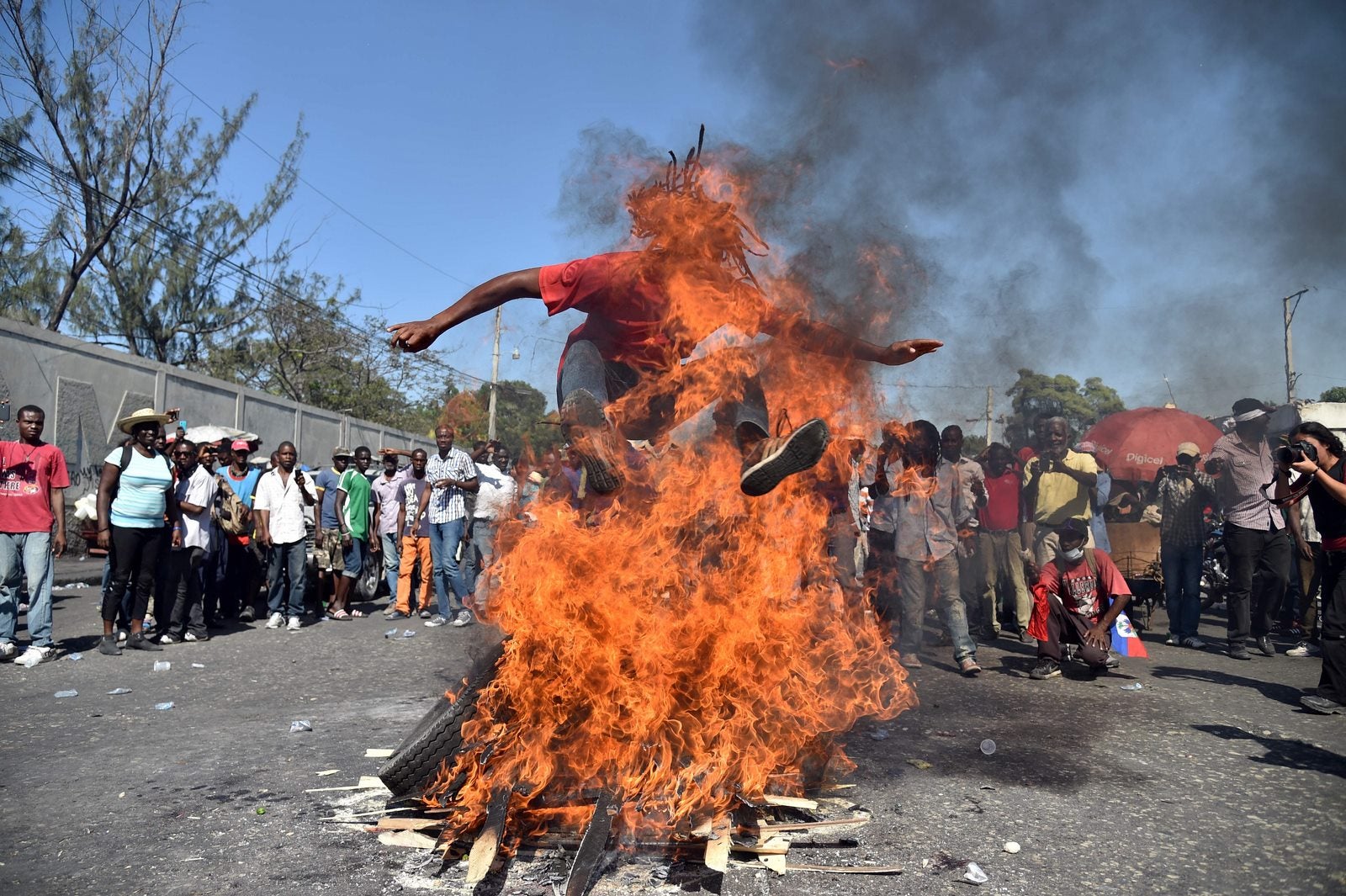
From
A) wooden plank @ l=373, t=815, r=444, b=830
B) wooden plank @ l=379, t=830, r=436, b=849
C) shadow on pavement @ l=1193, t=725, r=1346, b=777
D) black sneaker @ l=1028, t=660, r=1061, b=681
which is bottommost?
wooden plank @ l=379, t=830, r=436, b=849

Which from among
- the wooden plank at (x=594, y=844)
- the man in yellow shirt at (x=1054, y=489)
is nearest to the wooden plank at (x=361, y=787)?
the wooden plank at (x=594, y=844)

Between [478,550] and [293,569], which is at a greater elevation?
[478,550]

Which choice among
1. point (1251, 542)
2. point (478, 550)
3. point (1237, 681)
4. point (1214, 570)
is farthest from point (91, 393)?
point (1214, 570)

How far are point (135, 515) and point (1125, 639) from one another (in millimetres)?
8709

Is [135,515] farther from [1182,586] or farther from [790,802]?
[1182,586]

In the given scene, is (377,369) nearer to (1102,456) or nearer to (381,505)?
(381,505)

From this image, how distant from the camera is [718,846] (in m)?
3.32

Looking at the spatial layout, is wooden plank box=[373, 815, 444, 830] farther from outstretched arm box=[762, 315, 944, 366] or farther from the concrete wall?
the concrete wall

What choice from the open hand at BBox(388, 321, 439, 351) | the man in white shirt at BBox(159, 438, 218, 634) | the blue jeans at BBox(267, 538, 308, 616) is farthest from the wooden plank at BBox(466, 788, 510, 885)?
the blue jeans at BBox(267, 538, 308, 616)

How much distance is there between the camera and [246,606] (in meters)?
11.0

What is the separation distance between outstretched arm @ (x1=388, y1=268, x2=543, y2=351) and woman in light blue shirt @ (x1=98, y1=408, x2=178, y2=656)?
4.91 metres

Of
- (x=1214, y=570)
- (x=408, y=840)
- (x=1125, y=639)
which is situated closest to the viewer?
(x=408, y=840)

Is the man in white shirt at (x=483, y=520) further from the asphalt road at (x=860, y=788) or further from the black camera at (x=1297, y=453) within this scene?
the black camera at (x=1297, y=453)

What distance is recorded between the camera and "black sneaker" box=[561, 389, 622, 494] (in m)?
3.91
